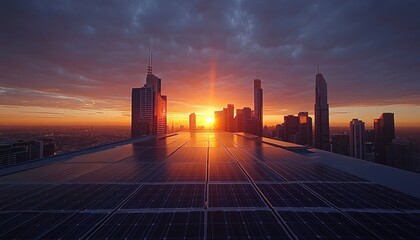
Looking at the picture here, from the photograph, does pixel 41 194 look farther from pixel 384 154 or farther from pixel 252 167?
pixel 384 154

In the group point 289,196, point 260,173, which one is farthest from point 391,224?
point 260,173

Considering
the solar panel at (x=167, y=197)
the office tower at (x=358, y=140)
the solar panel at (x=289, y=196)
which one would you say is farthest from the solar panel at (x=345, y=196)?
the office tower at (x=358, y=140)

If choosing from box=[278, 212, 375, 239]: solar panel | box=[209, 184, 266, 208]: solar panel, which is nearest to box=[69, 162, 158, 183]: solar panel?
box=[209, 184, 266, 208]: solar panel

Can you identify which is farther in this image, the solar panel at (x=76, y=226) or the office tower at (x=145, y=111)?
the office tower at (x=145, y=111)

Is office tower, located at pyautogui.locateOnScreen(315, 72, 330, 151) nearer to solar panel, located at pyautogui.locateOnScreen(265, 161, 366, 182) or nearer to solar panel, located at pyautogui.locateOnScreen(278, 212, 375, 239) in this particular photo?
solar panel, located at pyautogui.locateOnScreen(265, 161, 366, 182)

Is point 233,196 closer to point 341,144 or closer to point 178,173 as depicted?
point 178,173

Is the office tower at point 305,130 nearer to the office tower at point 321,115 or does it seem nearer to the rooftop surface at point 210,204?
the office tower at point 321,115
